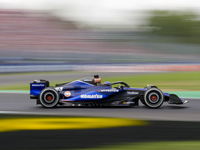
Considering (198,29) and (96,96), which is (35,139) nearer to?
(96,96)

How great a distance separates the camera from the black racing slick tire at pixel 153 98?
815cm

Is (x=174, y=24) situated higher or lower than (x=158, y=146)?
higher

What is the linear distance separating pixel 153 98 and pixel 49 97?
2676 millimetres

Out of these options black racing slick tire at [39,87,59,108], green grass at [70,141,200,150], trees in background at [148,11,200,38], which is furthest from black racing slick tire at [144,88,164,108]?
trees in background at [148,11,200,38]

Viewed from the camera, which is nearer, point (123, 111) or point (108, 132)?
point (108, 132)

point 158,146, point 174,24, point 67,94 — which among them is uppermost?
point 174,24

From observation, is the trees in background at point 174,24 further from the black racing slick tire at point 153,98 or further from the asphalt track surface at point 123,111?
the asphalt track surface at point 123,111

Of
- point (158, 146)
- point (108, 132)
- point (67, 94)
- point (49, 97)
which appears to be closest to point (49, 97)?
point (49, 97)

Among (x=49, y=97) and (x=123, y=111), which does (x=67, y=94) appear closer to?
(x=49, y=97)

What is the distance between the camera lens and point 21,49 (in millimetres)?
31109

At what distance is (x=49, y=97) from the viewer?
8.32m

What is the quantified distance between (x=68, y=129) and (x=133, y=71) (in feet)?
55.8

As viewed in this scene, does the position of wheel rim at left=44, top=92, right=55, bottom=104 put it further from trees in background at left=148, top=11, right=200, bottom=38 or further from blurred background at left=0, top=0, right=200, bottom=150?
trees in background at left=148, top=11, right=200, bottom=38

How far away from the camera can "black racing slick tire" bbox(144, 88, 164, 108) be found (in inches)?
321
